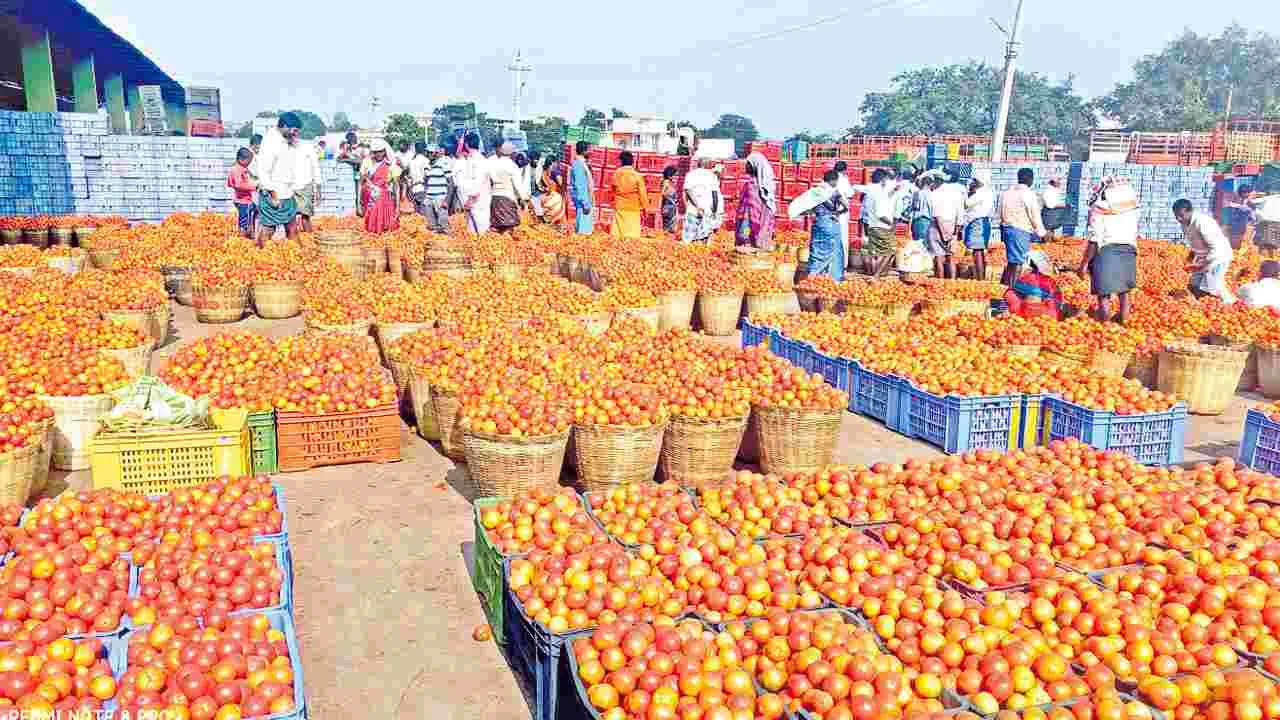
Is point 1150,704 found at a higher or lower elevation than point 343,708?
higher

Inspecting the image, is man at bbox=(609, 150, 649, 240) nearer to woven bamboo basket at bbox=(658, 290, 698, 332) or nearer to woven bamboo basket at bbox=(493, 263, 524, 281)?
woven bamboo basket at bbox=(493, 263, 524, 281)

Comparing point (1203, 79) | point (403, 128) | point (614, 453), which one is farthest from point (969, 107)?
point (614, 453)

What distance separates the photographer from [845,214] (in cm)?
1498

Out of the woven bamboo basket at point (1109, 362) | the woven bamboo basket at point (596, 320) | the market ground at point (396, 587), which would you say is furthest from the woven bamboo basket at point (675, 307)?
the woven bamboo basket at point (1109, 362)

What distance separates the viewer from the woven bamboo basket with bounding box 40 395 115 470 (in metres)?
7.20

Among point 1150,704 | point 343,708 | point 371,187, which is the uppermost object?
point 371,187

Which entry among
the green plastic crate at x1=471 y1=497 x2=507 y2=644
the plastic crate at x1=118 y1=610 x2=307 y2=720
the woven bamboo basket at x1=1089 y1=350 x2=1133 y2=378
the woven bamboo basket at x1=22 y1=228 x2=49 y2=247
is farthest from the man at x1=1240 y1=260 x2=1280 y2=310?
the woven bamboo basket at x1=22 y1=228 x2=49 y2=247

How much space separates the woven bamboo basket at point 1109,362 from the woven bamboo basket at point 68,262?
1366cm

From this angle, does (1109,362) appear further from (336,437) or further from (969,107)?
(969,107)

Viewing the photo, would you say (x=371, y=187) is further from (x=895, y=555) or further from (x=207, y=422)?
(x=895, y=555)

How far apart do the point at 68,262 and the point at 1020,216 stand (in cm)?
1425

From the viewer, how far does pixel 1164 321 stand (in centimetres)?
1061

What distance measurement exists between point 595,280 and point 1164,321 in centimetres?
734

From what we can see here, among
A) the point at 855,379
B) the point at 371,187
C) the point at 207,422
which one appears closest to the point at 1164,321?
the point at 855,379
